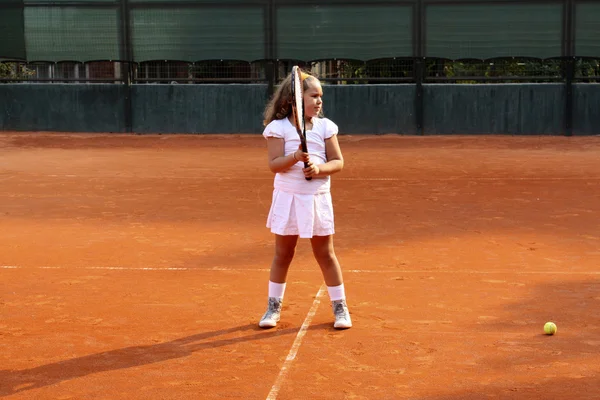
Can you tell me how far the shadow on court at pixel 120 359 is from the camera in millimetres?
4527

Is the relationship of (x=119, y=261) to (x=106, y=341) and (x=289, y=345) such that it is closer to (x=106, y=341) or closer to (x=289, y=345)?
(x=106, y=341)

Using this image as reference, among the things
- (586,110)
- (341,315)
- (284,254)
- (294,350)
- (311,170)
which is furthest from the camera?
(586,110)

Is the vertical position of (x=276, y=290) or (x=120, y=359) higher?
(x=276, y=290)

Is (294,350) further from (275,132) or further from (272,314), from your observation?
(275,132)

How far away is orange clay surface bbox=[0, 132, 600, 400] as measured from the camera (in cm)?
454

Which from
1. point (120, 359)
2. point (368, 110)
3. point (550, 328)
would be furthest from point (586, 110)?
point (120, 359)

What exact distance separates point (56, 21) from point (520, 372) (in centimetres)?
2104

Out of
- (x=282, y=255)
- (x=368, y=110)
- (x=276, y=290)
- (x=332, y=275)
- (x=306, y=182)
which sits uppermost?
Result: (x=306, y=182)

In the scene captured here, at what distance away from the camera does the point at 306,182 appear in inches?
212

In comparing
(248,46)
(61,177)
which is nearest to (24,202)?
(61,177)

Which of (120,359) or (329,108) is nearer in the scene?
(120,359)

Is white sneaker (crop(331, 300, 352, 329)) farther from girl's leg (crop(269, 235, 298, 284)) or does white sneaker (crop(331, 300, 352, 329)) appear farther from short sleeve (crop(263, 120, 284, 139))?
short sleeve (crop(263, 120, 284, 139))

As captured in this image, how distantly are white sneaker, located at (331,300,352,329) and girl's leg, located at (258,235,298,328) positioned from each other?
1.15 feet

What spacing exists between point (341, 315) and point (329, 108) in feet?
57.7
